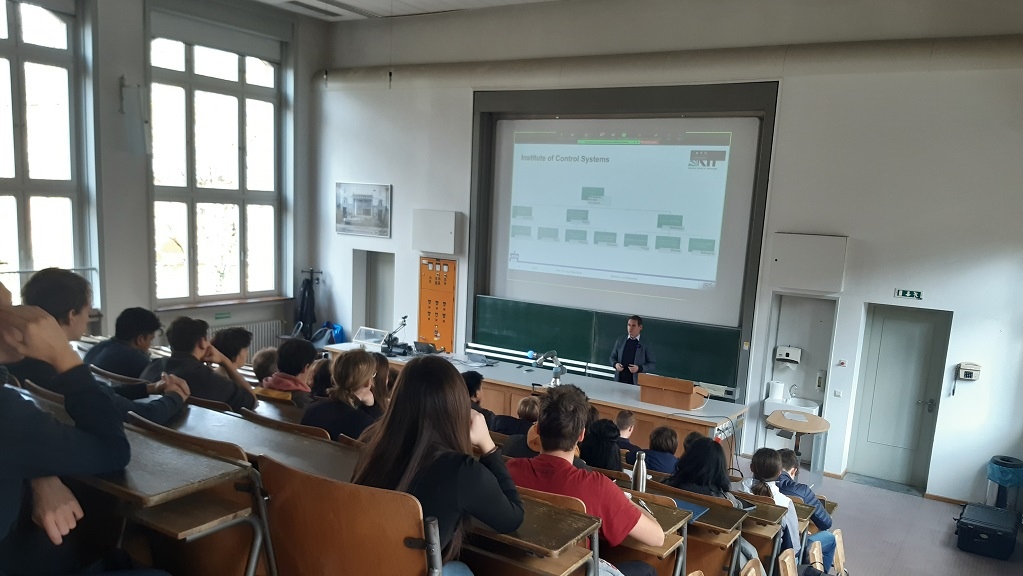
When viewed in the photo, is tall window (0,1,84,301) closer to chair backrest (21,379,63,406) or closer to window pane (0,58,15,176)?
window pane (0,58,15,176)

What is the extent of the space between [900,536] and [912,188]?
2.99 meters

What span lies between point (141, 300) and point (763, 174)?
23.0 ft

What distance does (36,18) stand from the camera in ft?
23.5

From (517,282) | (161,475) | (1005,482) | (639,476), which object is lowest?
(1005,482)

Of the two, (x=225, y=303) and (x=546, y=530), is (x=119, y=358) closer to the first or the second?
(x=546, y=530)

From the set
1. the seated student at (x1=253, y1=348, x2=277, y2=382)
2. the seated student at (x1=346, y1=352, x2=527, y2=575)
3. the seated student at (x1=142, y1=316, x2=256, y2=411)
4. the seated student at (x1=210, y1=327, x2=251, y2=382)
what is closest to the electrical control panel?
the seated student at (x1=253, y1=348, x2=277, y2=382)

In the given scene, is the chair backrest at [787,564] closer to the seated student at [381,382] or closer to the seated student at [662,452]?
the seated student at [662,452]

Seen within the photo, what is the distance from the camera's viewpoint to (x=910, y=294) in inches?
247

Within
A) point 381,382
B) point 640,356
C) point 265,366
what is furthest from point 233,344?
point 640,356

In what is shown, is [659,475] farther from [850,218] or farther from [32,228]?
[32,228]

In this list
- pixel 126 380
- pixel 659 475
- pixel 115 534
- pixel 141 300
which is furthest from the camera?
pixel 141 300

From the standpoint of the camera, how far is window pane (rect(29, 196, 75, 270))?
7.36 metres

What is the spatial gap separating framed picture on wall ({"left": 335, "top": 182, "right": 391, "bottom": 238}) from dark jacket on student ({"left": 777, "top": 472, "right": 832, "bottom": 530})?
632 cm

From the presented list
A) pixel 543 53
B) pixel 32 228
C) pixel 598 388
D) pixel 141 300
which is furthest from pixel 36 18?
pixel 598 388
